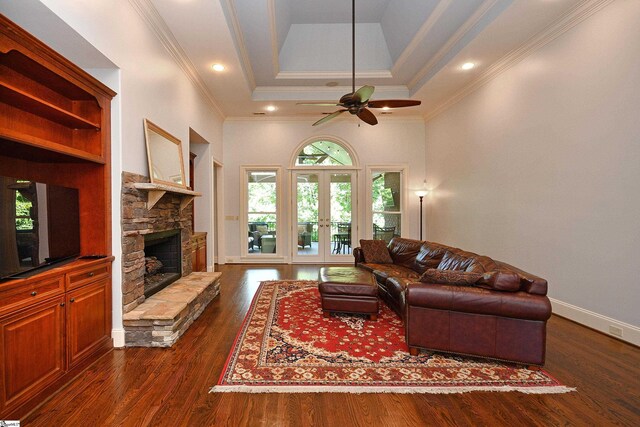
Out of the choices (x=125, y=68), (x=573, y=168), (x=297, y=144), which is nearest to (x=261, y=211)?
(x=297, y=144)

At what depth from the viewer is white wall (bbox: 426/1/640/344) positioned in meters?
2.78

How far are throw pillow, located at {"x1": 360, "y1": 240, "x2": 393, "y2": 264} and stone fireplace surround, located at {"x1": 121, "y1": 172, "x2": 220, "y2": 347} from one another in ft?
8.95

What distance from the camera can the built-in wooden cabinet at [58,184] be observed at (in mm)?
1753

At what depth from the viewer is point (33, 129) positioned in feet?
7.47

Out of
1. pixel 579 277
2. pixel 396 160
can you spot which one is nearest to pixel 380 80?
pixel 396 160

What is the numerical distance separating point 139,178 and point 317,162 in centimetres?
449

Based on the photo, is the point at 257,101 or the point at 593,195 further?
the point at 257,101

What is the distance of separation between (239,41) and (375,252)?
12.8 ft

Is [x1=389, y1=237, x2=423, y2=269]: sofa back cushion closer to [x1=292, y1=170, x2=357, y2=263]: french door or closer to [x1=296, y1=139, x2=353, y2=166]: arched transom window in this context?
[x1=292, y1=170, x2=357, y2=263]: french door

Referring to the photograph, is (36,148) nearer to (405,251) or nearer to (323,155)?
(405,251)

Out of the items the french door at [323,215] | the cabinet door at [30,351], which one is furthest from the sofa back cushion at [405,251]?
the cabinet door at [30,351]

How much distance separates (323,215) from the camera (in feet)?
23.0

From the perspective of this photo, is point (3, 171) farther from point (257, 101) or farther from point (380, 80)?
point (380, 80)

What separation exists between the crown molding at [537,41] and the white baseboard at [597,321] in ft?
10.8
